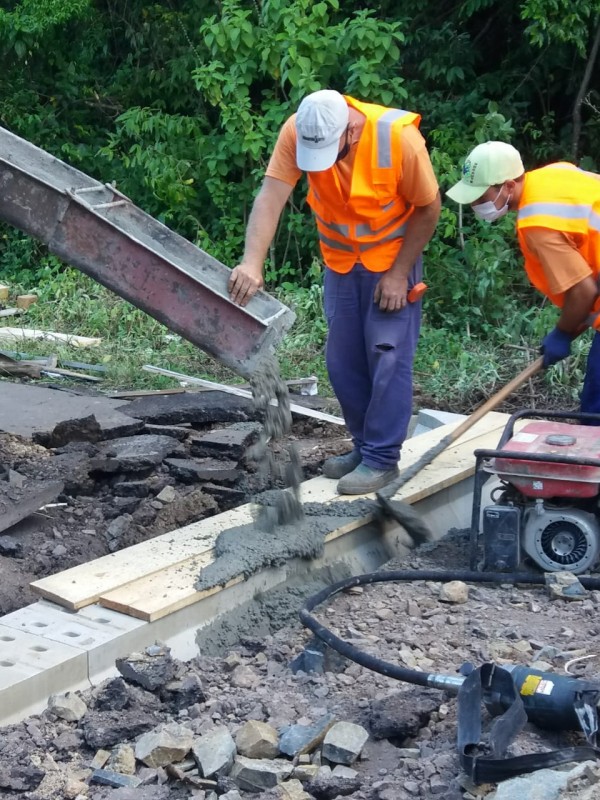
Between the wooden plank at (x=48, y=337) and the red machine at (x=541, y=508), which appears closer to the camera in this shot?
the red machine at (x=541, y=508)

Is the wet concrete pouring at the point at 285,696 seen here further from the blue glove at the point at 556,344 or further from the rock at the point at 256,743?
the blue glove at the point at 556,344

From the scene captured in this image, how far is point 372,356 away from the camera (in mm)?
5137

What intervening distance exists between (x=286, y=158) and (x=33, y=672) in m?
2.68

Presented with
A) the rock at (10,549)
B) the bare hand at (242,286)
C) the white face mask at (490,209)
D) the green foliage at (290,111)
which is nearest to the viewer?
the bare hand at (242,286)

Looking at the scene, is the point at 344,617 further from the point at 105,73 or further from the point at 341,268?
the point at 105,73

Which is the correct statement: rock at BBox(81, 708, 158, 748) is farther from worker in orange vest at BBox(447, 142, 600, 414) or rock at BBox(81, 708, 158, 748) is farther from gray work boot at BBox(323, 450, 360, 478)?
worker in orange vest at BBox(447, 142, 600, 414)

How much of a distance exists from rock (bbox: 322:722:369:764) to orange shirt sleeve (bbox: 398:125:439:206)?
252cm

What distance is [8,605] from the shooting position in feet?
14.5

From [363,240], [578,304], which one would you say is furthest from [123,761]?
[578,304]

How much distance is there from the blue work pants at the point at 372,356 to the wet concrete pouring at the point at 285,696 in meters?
0.59

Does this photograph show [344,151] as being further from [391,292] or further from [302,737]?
[302,737]

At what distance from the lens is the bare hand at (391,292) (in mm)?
4980

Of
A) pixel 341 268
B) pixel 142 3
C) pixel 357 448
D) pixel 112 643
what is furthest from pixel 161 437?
pixel 142 3

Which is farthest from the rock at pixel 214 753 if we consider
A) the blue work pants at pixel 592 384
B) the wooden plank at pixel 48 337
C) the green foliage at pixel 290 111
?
the wooden plank at pixel 48 337
